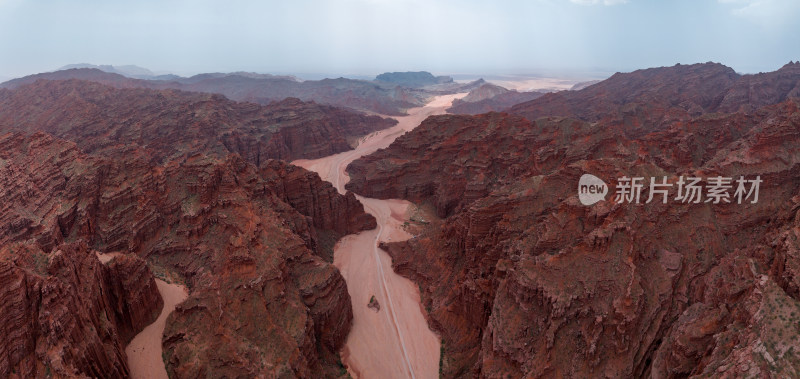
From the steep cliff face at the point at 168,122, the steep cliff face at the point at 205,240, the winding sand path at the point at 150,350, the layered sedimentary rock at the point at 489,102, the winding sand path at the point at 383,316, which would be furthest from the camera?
the layered sedimentary rock at the point at 489,102

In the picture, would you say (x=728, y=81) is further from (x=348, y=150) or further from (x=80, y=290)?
(x=80, y=290)

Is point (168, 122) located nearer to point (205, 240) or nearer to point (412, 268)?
point (205, 240)

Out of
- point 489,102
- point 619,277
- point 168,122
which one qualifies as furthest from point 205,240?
point 489,102

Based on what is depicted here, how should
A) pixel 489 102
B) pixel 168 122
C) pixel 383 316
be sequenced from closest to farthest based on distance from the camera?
pixel 383 316
pixel 168 122
pixel 489 102

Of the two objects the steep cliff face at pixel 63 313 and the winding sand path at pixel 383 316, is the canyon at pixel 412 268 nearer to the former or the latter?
the steep cliff face at pixel 63 313

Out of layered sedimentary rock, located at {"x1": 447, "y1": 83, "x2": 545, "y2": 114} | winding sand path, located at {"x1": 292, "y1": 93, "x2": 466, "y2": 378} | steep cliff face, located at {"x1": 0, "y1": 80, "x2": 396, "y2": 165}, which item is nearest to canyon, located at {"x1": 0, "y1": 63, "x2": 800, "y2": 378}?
winding sand path, located at {"x1": 292, "y1": 93, "x2": 466, "y2": 378}

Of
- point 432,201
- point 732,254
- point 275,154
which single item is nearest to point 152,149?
point 275,154

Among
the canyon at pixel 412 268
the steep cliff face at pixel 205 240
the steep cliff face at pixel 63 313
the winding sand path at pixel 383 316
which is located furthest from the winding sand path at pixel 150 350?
the winding sand path at pixel 383 316
